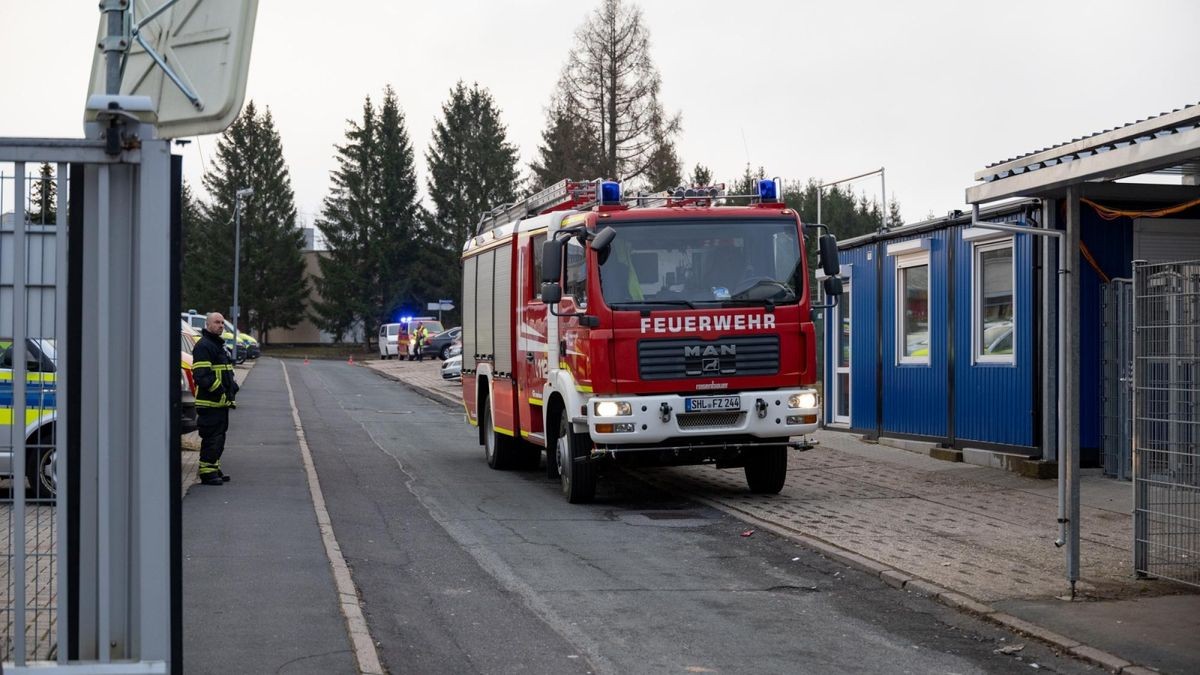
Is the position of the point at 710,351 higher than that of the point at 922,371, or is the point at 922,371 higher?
the point at 710,351

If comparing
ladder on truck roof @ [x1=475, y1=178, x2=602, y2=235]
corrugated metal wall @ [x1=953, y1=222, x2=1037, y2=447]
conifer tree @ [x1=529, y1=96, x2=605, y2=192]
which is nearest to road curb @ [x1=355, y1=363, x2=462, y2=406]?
conifer tree @ [x1=529, y1=96, x2=605, y2=192]

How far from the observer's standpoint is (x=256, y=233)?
287 ft

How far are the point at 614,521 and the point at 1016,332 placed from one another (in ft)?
20.3

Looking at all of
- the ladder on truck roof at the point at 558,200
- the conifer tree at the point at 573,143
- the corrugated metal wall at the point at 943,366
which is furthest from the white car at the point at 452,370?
the ladder on truck roof at the point at 558,200

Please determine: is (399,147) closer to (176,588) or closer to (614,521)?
(614,521)

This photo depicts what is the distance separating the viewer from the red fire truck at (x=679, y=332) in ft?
43.7

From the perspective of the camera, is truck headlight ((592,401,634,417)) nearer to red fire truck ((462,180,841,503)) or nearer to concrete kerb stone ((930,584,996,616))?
red fire truck ((462,180,841,503))

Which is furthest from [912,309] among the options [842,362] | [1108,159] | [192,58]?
[192,58]

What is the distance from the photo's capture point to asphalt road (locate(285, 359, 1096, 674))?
288 inches

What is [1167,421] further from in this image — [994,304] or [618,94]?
[618,94]

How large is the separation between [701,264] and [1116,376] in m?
5.02

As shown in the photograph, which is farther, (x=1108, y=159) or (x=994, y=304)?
(x=994, y=304)

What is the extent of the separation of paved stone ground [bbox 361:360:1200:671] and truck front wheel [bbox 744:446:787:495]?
160mm

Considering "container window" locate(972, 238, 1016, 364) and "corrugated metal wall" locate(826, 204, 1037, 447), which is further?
"container window" locate(972, 238, 1016, 364)
